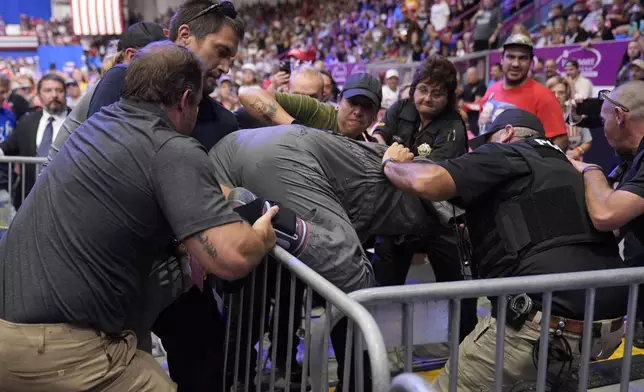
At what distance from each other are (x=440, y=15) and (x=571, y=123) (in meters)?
10.5

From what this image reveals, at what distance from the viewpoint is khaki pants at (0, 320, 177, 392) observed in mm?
1981

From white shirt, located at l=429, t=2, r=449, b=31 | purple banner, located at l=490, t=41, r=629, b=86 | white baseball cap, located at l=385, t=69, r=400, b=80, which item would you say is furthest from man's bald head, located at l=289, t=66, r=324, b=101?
white shirt, located at l=429, t=2, r=449, b=31

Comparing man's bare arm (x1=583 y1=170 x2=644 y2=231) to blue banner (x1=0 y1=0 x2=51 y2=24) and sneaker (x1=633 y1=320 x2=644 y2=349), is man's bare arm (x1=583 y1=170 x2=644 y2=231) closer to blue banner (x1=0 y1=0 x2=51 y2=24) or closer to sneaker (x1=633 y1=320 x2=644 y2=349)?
sneaker (x1=633 y1=320 x2=644 y2=349)

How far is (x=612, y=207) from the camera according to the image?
2438 millimetres

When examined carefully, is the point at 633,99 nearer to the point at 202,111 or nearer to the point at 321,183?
the point at 321,183

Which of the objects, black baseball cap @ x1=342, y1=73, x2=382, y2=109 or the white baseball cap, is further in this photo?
the white baseball cap

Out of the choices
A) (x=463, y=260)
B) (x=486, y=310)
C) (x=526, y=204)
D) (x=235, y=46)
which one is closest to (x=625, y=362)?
(x=526, y=204)

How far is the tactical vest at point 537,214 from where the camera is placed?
2514 millimetres

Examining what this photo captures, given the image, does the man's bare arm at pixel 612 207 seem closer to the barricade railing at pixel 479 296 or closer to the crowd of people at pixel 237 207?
the crowd of people at pixel 237 207

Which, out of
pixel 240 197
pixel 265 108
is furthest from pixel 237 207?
pixel 265 108

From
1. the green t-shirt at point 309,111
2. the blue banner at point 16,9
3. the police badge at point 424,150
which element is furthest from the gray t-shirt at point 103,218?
the blue banner at point 16,9

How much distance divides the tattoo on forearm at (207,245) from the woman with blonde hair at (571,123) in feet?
16.7

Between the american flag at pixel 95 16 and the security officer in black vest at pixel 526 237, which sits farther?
the american flag at pixel 95 16

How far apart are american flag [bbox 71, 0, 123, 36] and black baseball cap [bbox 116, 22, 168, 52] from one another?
27.3 meters
